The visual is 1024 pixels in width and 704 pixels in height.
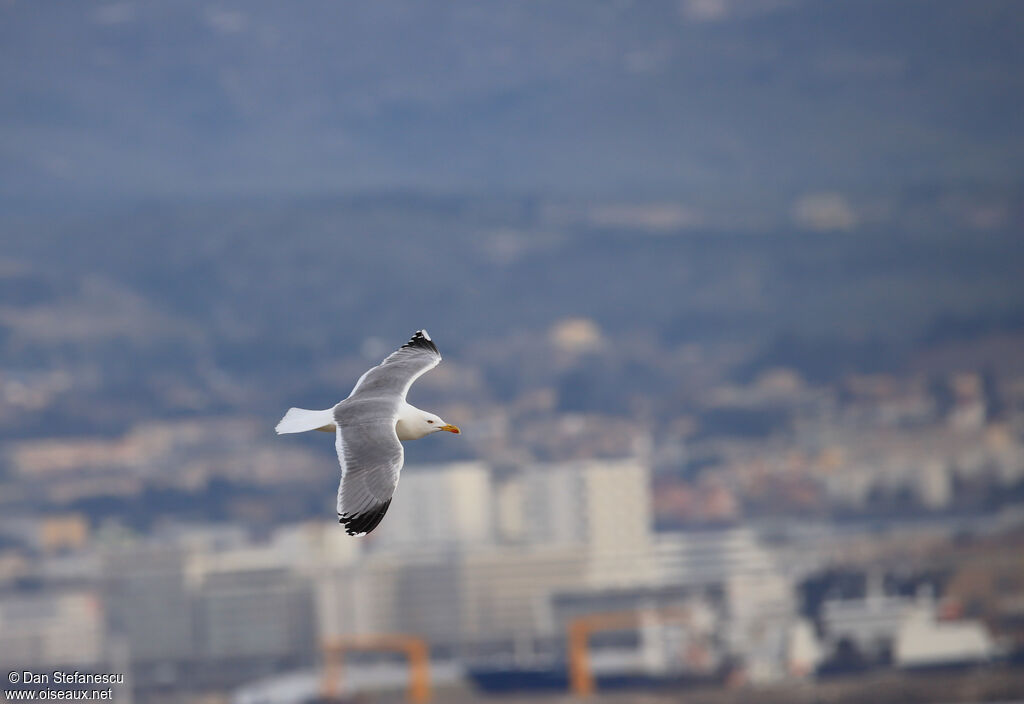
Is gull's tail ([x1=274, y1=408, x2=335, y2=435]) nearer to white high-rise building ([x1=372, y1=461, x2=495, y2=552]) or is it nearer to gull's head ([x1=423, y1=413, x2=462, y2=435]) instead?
gull's head ([x1=423, y1=413, x2=462, y2=435])

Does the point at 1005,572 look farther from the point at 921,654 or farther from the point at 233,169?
the point at 233,169

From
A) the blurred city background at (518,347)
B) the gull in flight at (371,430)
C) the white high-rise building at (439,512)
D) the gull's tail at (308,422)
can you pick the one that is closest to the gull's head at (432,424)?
the gull in flight at (371,430)

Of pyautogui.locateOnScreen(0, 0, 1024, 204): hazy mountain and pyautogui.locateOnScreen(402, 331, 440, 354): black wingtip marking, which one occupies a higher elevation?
pyautogui.locateOnScreen(0, 0, 1024, 204): hazy mountain

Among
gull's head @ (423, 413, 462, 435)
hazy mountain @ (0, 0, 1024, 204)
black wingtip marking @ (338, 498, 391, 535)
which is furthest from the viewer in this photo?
hazy mountain @ (0, 0, 1024, 204)

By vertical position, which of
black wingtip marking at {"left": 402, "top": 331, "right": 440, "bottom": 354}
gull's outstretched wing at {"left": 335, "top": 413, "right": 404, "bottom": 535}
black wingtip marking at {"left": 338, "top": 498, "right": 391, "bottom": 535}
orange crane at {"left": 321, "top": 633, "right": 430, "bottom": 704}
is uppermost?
black wingtip marking at {"left": 402, "top": 331, "right": 440, "bottom": 354}

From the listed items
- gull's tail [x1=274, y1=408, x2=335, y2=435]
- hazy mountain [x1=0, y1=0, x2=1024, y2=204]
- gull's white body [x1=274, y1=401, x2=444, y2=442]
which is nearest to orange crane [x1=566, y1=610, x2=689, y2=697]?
gull's white body [x1=274, y1=401, x2=444, y2=442]

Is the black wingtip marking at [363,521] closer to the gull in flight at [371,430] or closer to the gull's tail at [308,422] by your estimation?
the gull in flight at [371,430]

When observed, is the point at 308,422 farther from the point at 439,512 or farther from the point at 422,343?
the point at 439,512
